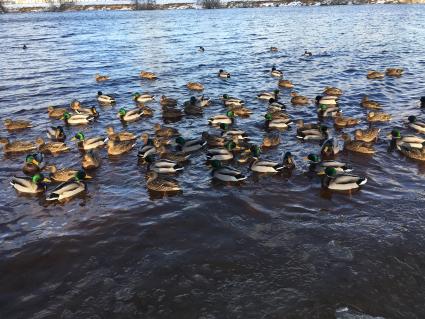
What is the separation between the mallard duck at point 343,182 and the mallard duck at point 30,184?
351 inches

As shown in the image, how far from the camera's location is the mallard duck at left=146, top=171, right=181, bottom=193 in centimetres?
1316

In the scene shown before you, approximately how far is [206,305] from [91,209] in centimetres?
528

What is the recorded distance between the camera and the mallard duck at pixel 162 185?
13156mm

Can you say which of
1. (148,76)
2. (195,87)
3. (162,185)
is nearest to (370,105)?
(195,87)

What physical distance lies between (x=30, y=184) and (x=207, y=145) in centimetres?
658

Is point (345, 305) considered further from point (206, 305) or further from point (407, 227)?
point (407, 227)

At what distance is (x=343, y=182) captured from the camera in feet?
41.8

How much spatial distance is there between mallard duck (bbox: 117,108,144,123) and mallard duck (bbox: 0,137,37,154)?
14.6 ft

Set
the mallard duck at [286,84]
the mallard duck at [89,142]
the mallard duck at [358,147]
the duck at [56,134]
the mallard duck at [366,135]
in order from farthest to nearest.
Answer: the mallard duck at [286,84]
the duck at [56,134]
the mallard duck at [89,142]
the mallard duck at [366,135]
the mallard duck at [358,147]

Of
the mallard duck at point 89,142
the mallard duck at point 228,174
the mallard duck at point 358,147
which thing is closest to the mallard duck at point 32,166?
the mallard duck at point 89,142

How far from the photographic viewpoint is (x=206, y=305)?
871 centimetres

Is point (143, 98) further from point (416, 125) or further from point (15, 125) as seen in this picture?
point (416, 125)

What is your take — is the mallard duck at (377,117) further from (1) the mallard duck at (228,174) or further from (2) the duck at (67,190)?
(2) the duck at (67,190)

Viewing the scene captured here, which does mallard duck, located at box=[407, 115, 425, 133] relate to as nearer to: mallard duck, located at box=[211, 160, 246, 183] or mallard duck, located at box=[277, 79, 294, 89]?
mallard duck, located at box=[211, 160, 246, 183]
